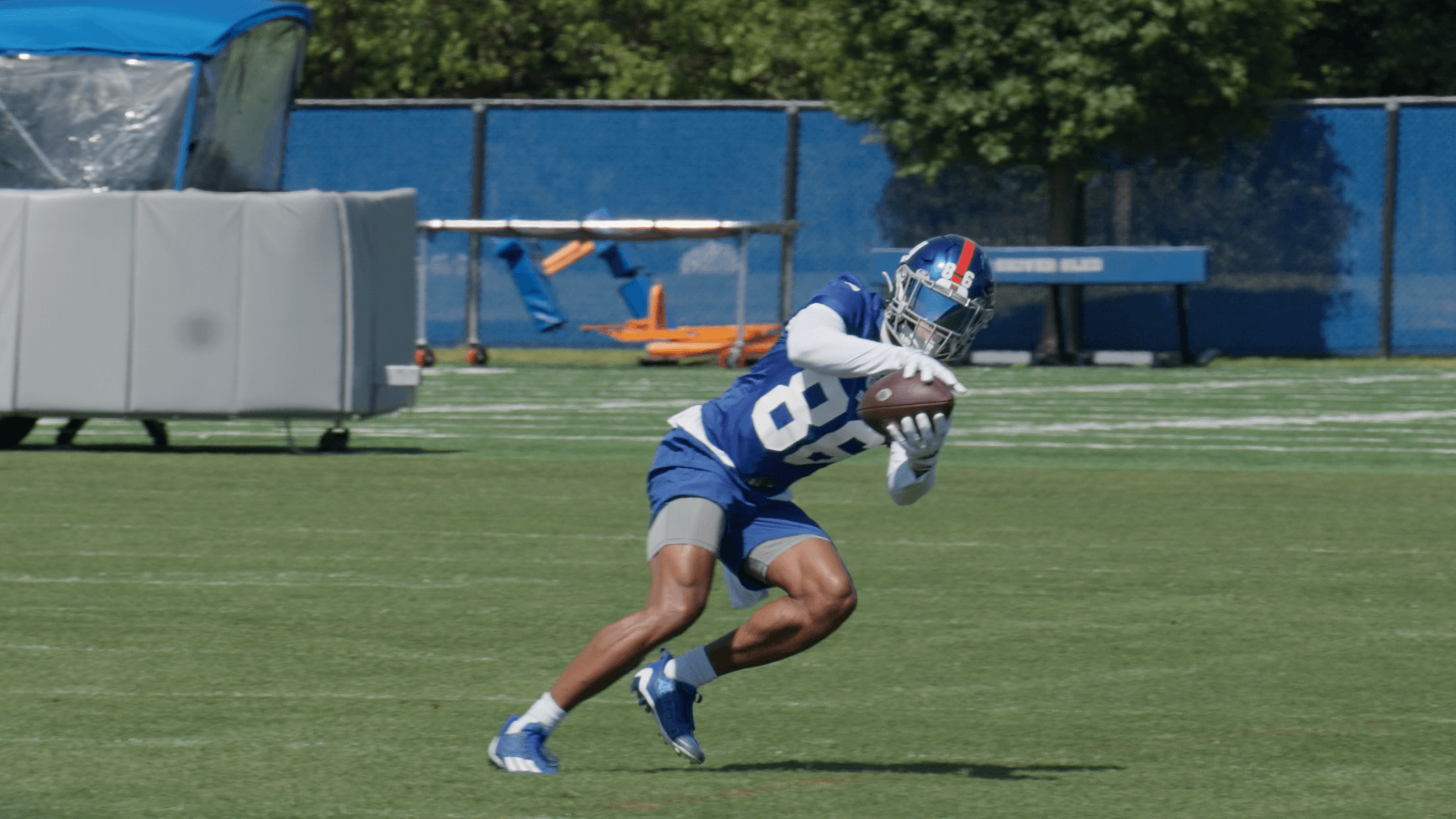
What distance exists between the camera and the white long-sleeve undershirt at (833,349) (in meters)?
5.90

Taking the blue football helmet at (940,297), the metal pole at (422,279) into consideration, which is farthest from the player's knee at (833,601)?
the metal pole at (422,279)

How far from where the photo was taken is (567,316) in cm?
3212

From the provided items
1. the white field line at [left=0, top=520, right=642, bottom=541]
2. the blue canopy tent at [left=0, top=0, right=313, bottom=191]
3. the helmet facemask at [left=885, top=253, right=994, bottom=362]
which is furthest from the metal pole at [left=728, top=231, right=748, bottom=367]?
the helmet facemask at [left=885, top=253, right=994, bottom=362]

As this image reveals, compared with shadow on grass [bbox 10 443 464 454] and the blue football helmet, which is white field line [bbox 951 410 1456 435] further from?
the blue football helmet

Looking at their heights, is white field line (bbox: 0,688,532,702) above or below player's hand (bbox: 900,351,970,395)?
below

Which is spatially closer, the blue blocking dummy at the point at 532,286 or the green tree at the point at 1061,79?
the green tree at the point at 1061,79

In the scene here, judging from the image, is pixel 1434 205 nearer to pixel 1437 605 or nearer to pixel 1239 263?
pixel 1239 263

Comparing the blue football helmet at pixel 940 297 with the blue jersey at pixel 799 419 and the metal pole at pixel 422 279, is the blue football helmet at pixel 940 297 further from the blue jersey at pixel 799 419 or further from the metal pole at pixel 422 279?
the metal pole at pixel 422 279

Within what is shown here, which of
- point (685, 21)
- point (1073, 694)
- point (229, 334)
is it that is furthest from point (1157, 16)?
point (1073, 694)

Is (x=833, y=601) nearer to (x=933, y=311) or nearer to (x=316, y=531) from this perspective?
(x=933, y=311)

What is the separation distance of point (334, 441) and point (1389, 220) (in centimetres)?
1807

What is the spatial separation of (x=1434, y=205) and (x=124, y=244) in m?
19.6

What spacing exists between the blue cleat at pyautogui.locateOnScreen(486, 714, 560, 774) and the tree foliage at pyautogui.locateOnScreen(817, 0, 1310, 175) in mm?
23757

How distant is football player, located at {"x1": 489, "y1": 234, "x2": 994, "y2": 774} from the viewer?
241 inches
